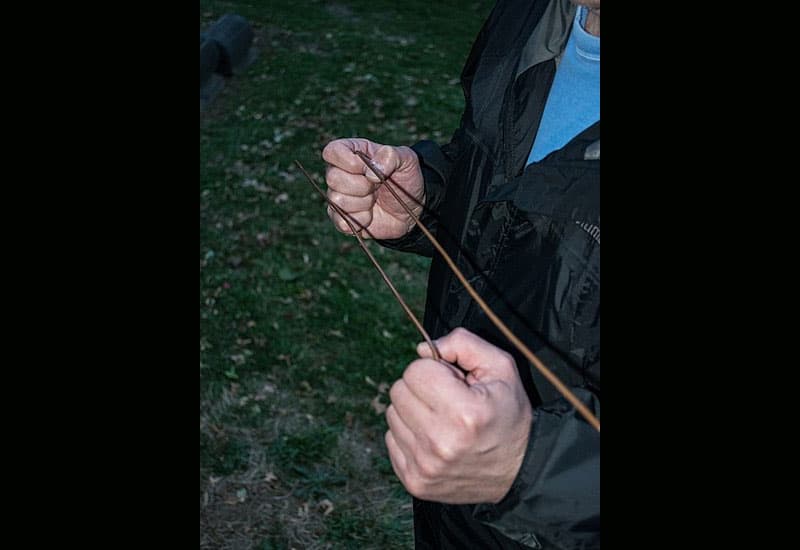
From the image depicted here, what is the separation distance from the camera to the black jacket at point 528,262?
1.16m

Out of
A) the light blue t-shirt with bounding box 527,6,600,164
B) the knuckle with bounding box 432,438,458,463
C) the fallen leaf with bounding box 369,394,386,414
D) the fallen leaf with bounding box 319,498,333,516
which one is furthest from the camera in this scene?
the fallen leaf with bounding box 369,394,386,414

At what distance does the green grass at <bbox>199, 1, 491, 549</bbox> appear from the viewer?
3490 millimetres

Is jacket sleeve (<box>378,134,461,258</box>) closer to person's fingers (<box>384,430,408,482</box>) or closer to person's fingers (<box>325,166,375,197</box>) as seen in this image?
person's fingers (<box>325,166,375,197</box>)

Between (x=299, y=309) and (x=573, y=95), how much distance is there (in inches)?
135

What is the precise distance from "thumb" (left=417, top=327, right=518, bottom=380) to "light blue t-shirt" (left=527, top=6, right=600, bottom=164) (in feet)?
1.49

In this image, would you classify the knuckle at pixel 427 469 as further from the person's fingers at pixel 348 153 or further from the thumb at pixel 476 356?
the person's fingers at pixel 348 153

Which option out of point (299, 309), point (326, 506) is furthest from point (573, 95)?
point (299, 309)

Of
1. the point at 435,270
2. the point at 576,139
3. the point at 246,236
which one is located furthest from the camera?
the point at 246,236

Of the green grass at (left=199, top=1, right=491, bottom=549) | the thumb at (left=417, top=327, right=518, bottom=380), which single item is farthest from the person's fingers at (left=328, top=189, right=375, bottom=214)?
the green grass at (left=199, top=1, right=491, bottom=549)

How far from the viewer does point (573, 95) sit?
1459mm
